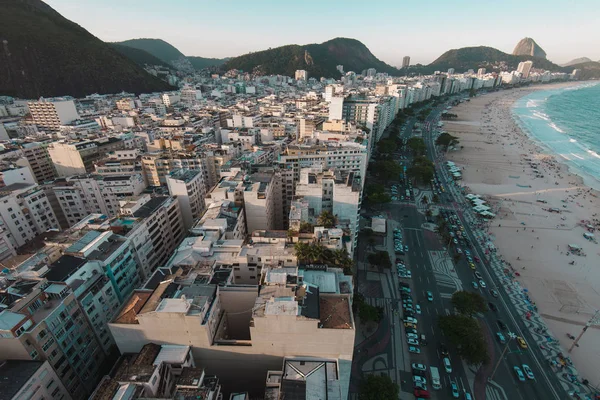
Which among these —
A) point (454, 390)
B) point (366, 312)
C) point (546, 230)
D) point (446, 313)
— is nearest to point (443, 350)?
point (454, 390)

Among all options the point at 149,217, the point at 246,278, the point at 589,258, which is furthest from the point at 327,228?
the point at 589,258

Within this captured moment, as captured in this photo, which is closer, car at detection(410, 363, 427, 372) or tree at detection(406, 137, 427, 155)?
car at detection(410, 363, 427, 372)

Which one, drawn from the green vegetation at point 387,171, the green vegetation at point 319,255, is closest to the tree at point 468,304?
the green vegetation at point 319,255

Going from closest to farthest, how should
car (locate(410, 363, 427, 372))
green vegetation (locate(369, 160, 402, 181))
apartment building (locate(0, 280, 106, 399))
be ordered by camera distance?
apartment building (locate(0, 280, 106, 399)) → car (locate(410, 363, 427, 372)) → green vegetation (locate(369, 160, 402, 181))

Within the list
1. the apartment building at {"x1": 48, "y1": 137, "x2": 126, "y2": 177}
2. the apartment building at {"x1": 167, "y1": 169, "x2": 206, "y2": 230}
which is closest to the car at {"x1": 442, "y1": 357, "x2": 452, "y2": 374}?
the apartment building at {"x1": 167, "y1": 169, "x2": 206, "y2": 230}

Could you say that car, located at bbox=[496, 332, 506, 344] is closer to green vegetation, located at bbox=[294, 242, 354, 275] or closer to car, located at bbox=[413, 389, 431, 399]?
car, located at bbox=[413, 389, 431, 399]

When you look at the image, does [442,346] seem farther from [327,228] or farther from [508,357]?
[327,228]
